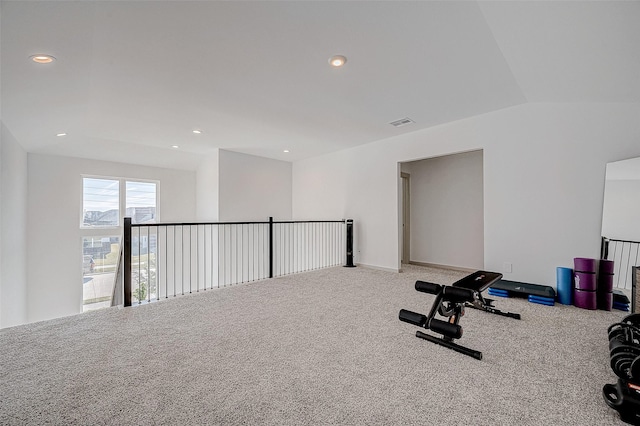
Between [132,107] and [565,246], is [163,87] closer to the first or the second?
[132,107]

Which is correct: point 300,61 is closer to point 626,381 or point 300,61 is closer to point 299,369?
point 299,369

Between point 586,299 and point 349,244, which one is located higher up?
point 349,244

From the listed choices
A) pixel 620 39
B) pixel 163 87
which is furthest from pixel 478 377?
pixel 163 87

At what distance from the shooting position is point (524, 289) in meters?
3.38

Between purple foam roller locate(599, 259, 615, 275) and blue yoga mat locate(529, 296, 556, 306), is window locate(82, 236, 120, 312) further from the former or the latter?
purple foam roller locate(599, 259, 615, 275)

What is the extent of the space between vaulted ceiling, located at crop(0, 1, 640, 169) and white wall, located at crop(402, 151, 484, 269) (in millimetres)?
1771

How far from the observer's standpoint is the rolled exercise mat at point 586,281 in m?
3.04

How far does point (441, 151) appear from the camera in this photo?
446cm

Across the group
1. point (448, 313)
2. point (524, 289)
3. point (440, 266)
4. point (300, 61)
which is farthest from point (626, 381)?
point (440, 266)

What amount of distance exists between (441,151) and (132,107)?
4.57 metres

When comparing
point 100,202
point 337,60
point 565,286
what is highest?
point 337,60

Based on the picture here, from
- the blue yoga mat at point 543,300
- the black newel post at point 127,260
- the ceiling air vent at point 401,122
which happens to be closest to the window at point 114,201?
the black newel post at point 127,260

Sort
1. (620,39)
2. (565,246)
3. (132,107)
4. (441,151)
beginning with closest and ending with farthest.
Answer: (620,39), (565,246), (132,107), (441,151)

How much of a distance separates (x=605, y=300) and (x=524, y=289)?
738mm
